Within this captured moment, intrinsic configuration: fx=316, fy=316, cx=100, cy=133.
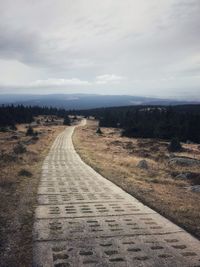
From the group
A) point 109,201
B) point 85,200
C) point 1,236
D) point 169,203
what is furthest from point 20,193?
point 169,203

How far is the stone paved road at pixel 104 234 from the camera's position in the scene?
8945 millimetres

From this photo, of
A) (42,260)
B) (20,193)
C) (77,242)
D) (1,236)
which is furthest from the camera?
(20,193)

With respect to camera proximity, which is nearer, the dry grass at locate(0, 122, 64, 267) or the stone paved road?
the stone paved road

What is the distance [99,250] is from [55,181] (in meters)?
12.8

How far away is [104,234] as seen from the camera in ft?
36.1

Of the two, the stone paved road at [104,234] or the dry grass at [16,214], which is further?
the dry grass at [16,214]

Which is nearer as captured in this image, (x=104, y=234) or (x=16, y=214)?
(x=104, y=234)

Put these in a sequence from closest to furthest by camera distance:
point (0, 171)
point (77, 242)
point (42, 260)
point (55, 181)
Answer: point (42, 260), point (77, 242), point (55, 181), point (0, 171)

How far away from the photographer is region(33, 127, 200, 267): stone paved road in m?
8.95

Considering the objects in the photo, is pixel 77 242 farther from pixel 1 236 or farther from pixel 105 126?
pixel 105 126

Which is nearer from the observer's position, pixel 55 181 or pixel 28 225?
pixel 28 225

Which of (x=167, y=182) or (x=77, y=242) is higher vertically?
(x=77, y=242)

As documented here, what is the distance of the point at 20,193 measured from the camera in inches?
687

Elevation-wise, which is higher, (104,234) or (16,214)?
(104,234)
